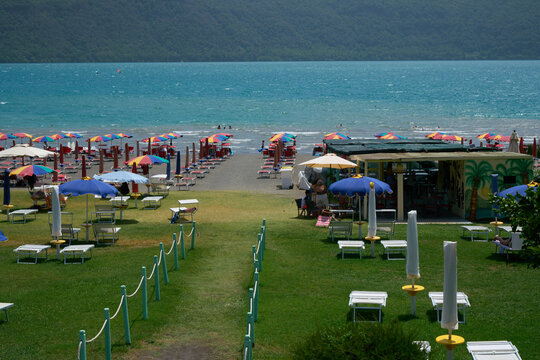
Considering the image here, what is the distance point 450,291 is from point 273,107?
102 metres

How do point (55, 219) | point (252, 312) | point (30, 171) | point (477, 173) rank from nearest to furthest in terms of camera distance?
point (252, 312) < point (55, 219) < point (477, 173) < point (30, 171)

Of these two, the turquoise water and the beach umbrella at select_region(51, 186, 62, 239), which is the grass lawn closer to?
the beach umbrella at select_region(51, 186, 62, 239)

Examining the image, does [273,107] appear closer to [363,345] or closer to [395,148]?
[395,148]

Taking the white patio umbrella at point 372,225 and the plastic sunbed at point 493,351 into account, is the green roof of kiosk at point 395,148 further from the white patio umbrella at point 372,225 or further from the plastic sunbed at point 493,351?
the plastic sunbed at point 493,351

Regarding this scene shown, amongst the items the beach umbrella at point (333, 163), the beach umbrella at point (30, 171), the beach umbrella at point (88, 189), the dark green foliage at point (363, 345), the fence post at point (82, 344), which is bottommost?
the fence post at point (82, 344)

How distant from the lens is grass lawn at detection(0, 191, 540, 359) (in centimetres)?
1152

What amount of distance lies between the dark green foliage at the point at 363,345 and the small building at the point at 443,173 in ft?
48.7

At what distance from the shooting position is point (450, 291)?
31.8ft

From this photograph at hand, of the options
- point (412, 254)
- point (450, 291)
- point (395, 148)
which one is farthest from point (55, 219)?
point (395, 148)

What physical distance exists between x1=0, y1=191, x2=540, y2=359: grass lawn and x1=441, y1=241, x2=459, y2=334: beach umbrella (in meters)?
1.03

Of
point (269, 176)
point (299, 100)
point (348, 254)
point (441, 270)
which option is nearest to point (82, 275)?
point (348, 254)

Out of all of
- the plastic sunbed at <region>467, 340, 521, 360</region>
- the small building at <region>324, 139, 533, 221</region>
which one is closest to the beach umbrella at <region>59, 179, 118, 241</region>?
the small building at <region>324, 139, 533, 221</region>

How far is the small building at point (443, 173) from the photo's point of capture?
23.0 meters

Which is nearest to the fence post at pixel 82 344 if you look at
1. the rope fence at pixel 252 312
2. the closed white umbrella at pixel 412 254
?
the rope fence at pixel 252 312
